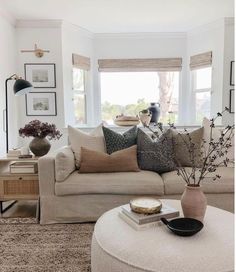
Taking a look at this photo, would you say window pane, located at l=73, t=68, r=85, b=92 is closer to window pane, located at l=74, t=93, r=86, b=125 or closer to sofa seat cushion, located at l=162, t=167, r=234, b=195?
window pane, located at l=74, t=93, r=86, b=125

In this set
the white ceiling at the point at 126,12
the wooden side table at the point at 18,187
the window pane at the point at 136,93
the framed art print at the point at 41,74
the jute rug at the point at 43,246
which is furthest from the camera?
the window pane at the point at 136,93

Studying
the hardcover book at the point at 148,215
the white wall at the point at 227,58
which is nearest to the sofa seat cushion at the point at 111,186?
the hardcover book at the point at 148,215

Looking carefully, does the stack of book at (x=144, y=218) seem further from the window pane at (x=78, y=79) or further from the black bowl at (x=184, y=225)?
the window pane at (x=78, y=79)

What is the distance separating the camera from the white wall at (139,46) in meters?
5.20

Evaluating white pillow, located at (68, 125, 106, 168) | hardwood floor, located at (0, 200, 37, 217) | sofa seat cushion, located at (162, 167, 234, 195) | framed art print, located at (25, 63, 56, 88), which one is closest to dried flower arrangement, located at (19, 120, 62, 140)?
white pillow, located at (68, 125, 106, 168)

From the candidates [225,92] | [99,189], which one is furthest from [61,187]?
[225,92]

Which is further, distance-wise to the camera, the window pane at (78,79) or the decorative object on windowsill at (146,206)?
the window pane at (78,79)

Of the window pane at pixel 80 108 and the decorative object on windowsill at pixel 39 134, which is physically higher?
the window pane at pixel 80 108

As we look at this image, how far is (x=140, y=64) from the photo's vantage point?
526 cm

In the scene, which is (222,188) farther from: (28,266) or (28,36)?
(28,36)

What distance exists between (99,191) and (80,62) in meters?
2.96

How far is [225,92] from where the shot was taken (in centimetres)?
456

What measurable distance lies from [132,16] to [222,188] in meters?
2.92

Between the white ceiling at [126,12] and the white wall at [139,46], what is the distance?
277 millimetres
